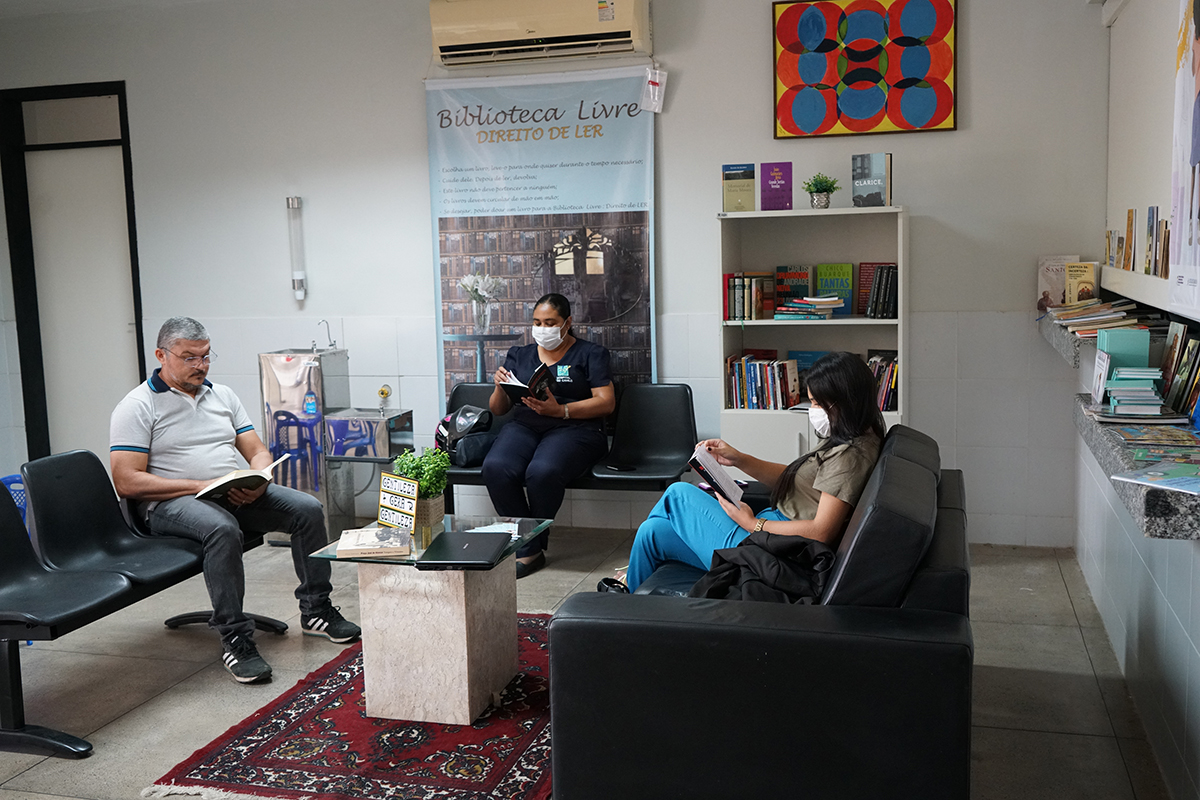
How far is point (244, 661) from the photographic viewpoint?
11.3ft

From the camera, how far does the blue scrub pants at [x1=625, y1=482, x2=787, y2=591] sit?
330 cm

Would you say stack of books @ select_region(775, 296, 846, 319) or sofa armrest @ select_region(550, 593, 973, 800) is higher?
stack of books @ select_region(775, 296, 846, 319)

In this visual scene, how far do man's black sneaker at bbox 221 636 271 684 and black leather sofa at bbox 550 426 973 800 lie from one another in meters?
1.51

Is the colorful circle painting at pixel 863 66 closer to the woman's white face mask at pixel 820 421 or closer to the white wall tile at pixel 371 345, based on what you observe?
the woman's white face mask at pixel 820 421

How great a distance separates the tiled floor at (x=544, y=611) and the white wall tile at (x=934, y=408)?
0.60m

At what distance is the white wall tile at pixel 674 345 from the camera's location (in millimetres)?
5156

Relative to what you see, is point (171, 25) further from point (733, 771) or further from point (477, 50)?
point (733, 771)

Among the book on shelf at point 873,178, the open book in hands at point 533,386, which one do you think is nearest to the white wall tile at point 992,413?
the book on shelf at point 873,178

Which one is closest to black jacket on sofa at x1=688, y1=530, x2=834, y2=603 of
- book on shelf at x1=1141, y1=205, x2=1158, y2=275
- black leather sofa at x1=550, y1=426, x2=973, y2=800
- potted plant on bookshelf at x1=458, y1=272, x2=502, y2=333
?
black leather sofa at x1=550, y1=426, x2=973, y2=800

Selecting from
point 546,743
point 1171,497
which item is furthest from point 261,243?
point 1171,497

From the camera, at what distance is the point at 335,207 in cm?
554

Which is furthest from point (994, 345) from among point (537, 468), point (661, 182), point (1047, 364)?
point (537, 468)

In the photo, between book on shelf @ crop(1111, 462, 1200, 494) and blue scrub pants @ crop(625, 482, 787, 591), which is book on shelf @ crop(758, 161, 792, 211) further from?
book on shelf @ crop(1111, 462, 1200, 494)

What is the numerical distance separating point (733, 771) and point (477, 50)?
12.9 feet
